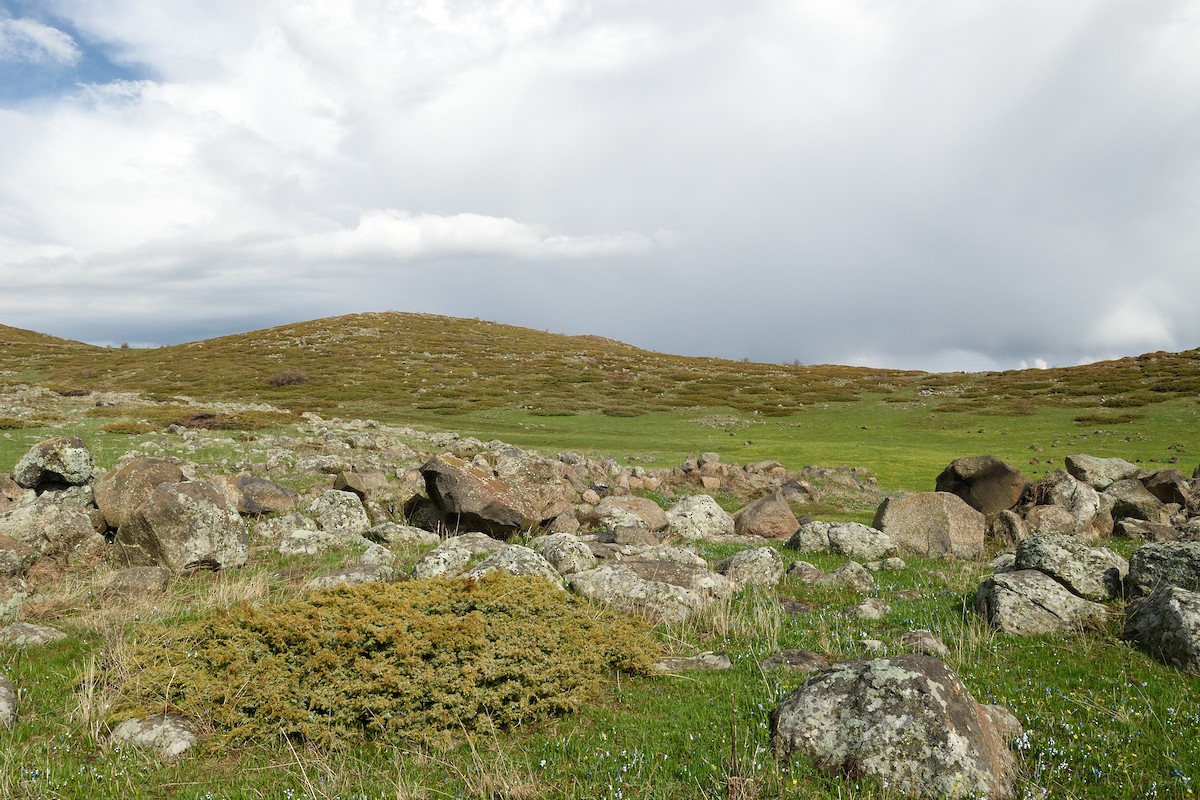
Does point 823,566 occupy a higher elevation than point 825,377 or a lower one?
lower

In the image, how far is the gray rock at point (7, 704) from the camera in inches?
331

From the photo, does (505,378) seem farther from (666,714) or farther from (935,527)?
(666,714)

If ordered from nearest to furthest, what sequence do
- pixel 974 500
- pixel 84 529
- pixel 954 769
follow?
pixel 954 769
pixel 84 529
pixel 974 500

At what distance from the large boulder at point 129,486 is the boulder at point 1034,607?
1903cm

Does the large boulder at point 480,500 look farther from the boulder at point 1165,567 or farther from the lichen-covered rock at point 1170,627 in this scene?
the lichen-covered rock at point 1170,627

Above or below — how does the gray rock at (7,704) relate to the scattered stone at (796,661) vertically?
below

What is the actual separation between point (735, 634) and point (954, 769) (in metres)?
5.03

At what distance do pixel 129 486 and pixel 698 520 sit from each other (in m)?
16.9

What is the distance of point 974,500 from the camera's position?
2680 cm

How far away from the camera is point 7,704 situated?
8.62 metres

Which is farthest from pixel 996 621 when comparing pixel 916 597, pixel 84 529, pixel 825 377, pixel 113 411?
pixel 825 377

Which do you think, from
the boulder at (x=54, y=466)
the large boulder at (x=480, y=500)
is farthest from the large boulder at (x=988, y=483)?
the boulder at (x=54, y=466)

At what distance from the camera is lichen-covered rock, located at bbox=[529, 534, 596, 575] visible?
51.0 feet

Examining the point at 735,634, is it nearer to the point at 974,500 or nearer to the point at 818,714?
the point at 818,714
